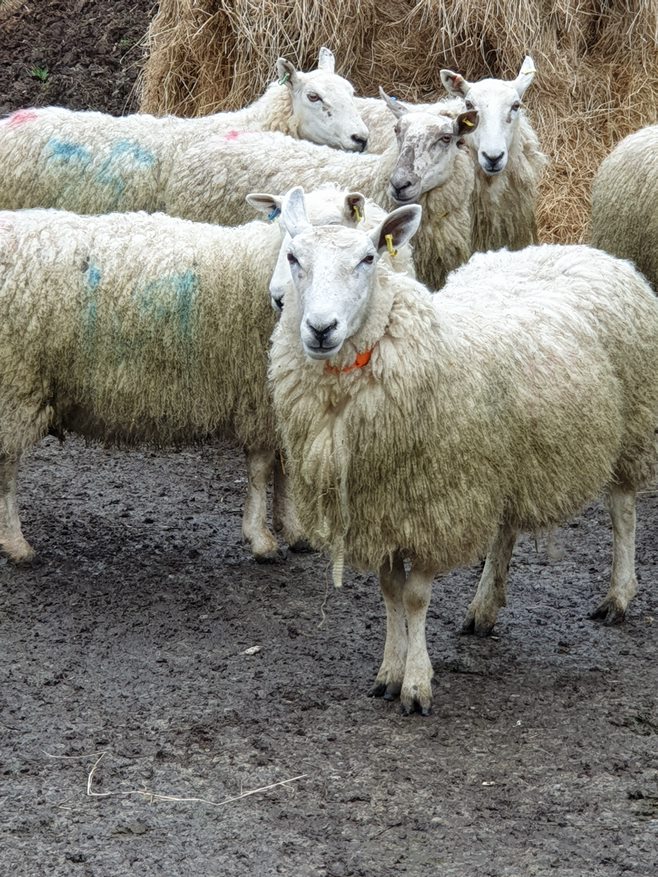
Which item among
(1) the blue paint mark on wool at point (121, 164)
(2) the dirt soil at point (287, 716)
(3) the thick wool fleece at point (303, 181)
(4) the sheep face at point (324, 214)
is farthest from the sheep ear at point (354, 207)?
(1) the blue paint mark on wool at point (121, 164)

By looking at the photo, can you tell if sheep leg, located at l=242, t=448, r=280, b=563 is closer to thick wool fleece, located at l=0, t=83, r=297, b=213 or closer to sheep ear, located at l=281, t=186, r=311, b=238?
sheep ear, located at l=281, t=186, r=311, b=238

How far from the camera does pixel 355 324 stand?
13.7 ft

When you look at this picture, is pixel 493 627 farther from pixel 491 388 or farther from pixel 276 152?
pixel 276 152

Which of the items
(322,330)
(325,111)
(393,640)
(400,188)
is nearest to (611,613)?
(393,640)

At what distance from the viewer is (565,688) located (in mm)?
4758

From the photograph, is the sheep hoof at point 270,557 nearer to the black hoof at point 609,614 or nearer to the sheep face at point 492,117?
the black hoof at point 609,614

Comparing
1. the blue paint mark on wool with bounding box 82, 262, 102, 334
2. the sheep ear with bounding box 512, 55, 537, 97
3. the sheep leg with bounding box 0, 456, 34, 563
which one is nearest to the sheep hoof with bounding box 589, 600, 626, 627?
the blue paint mark on wool with bounding box 82, 262, 102, 334

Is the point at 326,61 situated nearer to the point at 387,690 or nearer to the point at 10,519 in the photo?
the point at 10,519

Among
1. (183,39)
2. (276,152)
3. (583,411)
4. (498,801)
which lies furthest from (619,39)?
(498,801)

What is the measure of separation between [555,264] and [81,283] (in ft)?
6.52

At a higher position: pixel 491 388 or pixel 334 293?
pixel 334 293

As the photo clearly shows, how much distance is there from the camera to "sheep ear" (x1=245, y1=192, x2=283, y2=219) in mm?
5625

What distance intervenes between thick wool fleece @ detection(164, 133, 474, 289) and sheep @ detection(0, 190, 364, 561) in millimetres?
905

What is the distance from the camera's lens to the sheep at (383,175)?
6281mm
